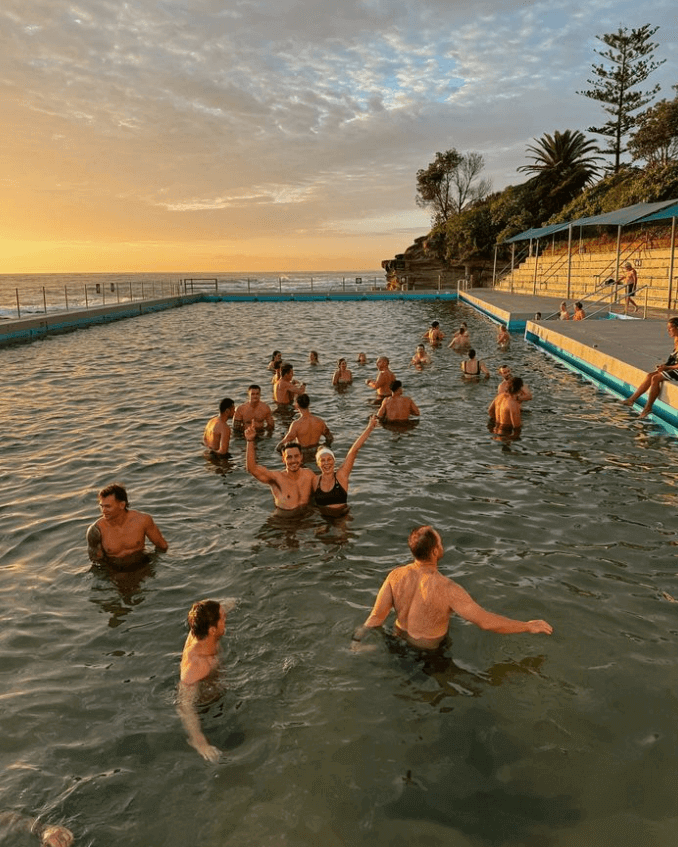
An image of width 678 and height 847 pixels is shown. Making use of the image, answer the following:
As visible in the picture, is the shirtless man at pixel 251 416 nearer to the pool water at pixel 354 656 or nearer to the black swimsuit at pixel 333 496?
the pool water at pixel 354 656

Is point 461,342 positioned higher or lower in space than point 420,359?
higher

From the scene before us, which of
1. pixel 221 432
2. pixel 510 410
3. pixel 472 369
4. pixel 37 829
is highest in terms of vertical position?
pixel 472 369

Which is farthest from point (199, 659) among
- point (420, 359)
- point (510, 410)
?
point (420, 359)

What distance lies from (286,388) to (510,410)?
5.01m

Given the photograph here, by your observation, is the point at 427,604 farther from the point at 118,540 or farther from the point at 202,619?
the point at 118,540

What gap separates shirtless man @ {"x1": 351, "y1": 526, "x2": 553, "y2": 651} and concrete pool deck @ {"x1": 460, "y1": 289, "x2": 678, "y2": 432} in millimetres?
8582

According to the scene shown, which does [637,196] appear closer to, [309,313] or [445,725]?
[309,313]

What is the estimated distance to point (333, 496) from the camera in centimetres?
800

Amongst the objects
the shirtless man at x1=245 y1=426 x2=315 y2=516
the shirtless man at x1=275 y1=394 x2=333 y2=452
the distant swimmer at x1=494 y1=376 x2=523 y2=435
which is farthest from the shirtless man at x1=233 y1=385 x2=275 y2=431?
the distant swimmer at x1=494 y1=376 x2=523 y2=435

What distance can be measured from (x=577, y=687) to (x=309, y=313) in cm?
3598

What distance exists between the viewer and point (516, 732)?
4.45 meters

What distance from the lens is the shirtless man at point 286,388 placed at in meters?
13.9

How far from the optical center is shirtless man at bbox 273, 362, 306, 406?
548 inches

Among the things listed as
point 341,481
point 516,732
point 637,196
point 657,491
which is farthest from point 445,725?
point 637,196
